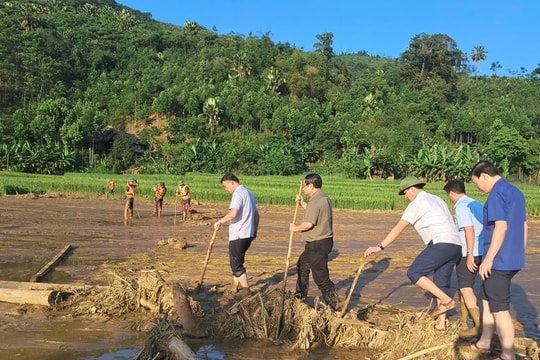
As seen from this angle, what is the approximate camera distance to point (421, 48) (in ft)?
259

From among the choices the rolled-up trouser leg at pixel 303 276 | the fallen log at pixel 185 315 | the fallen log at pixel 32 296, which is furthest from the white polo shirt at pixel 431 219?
the fallen log at pixel 32 296

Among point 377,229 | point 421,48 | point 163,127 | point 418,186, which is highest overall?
point 421,48

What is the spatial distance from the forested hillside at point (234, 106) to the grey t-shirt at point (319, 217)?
37.6m

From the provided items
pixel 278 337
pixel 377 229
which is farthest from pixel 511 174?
pixel 278 337

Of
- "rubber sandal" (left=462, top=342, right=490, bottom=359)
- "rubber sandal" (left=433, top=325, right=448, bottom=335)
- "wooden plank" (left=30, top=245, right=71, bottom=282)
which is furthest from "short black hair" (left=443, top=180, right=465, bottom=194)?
"wooden plank" (left=30, top=245, right=71, bottom=282)

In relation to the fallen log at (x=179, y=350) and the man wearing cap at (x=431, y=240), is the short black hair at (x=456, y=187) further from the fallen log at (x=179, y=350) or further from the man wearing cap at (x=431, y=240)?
the fallen log at (x=179, y=350)

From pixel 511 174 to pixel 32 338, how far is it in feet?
167

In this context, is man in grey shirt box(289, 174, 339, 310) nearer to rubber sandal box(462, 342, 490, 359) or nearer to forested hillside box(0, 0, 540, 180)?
rubber sandal box(462, 342, 490, 359)

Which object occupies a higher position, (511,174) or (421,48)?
(421,48)

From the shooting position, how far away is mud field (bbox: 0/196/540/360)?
5754mm

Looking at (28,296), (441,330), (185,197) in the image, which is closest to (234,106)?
(185,197)

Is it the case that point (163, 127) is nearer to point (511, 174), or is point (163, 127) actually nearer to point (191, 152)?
point (191, 152)

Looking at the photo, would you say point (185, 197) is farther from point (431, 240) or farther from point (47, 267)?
point (431, 240)

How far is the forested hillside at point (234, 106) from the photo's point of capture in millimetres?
47188
